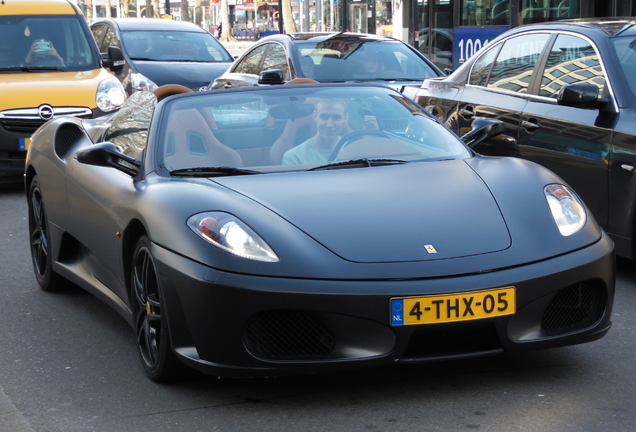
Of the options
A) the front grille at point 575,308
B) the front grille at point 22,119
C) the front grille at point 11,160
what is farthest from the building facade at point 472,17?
the front grille at point 575,308

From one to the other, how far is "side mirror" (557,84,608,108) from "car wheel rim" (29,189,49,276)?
10.1 feet

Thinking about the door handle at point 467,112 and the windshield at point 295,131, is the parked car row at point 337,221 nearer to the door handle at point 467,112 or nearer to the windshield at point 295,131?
the windshield at point 295,131

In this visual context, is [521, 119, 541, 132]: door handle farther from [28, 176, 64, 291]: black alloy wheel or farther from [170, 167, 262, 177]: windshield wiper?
[28, 176, 64, 291]: black alloy wheel

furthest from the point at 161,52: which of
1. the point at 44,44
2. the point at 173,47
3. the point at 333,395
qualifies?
the point at 333,395

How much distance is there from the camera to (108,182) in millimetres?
5031

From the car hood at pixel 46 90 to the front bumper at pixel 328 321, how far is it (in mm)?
7147

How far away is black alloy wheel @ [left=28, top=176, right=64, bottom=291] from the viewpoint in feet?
20.2

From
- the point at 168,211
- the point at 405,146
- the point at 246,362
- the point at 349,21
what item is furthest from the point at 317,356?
the point at 349,21

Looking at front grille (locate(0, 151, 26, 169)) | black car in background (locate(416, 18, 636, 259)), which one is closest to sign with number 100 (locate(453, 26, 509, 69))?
front grille (locate(0, 151, 26, 169))

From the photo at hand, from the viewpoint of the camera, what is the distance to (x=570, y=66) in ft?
22.5

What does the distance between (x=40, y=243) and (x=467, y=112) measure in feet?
10.2

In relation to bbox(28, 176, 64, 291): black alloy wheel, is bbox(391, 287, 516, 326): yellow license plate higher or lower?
higher

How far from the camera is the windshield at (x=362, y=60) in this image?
11.1m

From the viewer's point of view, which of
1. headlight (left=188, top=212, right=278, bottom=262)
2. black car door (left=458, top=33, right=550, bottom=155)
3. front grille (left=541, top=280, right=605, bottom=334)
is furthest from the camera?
black car door (left=458, top=33, right=550, bottom=155)
